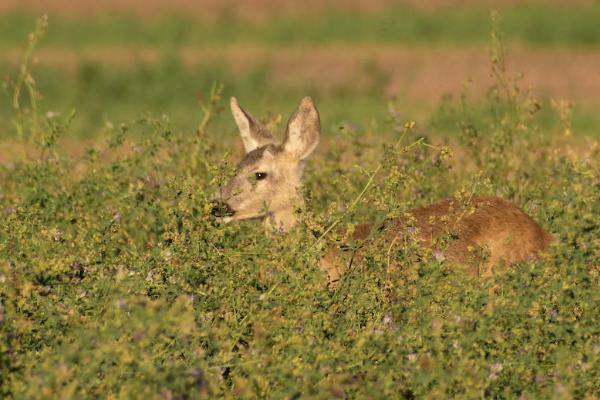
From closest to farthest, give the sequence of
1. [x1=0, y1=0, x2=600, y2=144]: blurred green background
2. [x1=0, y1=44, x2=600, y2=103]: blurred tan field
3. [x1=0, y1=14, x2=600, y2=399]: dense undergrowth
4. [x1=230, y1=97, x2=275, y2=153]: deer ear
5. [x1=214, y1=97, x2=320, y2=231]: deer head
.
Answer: [x1=0, y1=14, x2=600, y2=399]: dense undergrowth
[x1=214, y1=97, x2=320, y2=231]: deer head
[x1=230, y1=97, x2=275, y2=153]: deer ear
[x1=0, y1=0, x2=600, y2=144]: blurred green background
[x1=0, y1=44, x2=600, y2=103]: blurred tan field

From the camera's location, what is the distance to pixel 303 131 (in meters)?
8.80

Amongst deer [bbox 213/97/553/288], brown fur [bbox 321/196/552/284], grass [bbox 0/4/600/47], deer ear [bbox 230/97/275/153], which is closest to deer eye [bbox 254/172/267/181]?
deer [bbox 213/97/553/288]

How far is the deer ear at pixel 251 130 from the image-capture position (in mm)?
9367

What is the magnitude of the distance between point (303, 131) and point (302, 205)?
1.08 metres

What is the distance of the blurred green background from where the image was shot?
2347cm

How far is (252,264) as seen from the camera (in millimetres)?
6402

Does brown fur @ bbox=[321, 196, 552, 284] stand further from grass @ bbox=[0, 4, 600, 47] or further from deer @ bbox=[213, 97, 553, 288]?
grass @ bbox=[0, 4, 600, 47]

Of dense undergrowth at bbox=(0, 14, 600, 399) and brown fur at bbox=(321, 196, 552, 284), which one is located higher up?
dense undergrowth at bbox=(0, 14, 600, 399)

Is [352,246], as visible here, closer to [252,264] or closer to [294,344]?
[252,264]

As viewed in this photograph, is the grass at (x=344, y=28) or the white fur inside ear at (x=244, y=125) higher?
the white fur inside ear at (x=244, y=125)

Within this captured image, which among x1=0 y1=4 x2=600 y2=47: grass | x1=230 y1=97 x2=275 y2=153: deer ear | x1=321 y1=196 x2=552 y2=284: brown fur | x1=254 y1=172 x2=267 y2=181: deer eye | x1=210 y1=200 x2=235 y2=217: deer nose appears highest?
x1=230 y1=97 x2=275 y2=153: deer ear

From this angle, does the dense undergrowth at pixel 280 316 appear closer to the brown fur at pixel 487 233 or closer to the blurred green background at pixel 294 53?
the brown fur at pixel 487 233

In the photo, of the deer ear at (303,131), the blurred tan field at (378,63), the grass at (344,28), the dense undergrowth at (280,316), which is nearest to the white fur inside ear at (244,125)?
the deer ear at (303,131)

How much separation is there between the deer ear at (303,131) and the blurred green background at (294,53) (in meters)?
9.35
